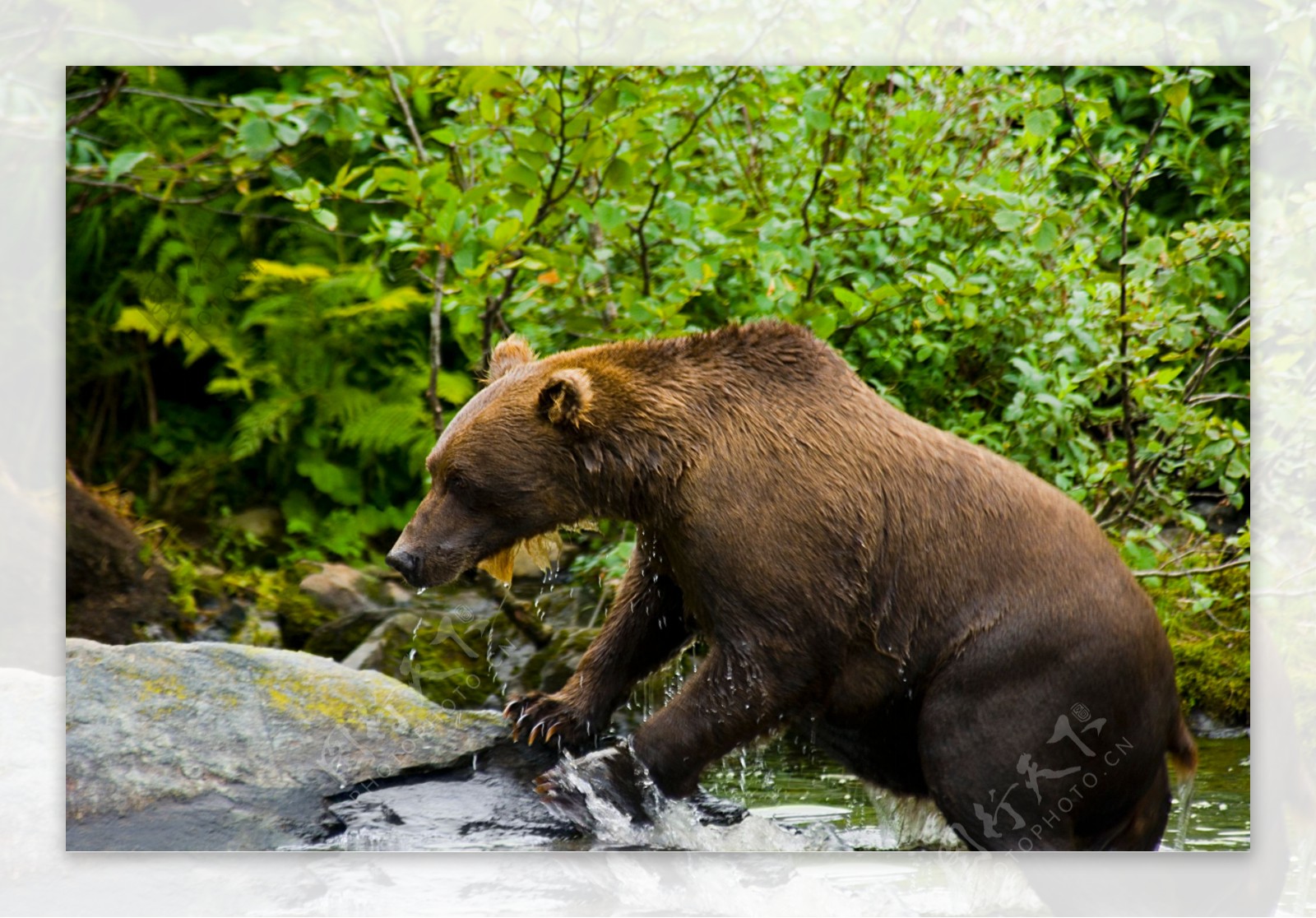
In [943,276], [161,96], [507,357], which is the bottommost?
[507,357]

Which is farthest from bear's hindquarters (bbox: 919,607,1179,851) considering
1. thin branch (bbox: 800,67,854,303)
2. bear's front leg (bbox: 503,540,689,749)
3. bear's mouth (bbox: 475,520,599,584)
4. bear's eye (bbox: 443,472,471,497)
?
thin branch (bbox: 800,67,854,303)

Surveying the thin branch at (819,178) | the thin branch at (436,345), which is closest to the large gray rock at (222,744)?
the thin branch at (436,345)

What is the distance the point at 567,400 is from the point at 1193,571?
2601 millimetres

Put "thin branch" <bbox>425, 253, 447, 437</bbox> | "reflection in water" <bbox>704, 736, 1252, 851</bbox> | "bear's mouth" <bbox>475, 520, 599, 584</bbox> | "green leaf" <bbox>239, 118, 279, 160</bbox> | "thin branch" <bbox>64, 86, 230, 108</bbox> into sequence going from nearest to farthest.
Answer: "bear's mouth" <bbox>475, 520, 599, 584</bbox>
"reflection in water" <bbox>704, 736, 1252, 851</bbox>
"green leaf" <bbox>239, 118, 279, 160</bbox>
"thin branch" <bbox>64, 86, 230, 108</bbox>
"thin branch" <bbox>425, 253, 447, 437</bbox>

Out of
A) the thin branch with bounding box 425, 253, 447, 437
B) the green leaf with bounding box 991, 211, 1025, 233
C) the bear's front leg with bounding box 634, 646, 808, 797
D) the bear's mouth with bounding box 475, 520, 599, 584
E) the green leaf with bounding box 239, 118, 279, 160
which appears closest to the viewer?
the bear's front leg with bounding box 634, 646, 808, 797

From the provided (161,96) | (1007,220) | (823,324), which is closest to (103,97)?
(161,96)

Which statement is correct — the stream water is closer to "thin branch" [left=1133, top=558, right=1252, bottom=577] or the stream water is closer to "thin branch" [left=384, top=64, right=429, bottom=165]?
"thin branch" [left=1133, top=558, right=1252, bottom=577]

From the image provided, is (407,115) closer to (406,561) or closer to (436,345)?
(436,345)

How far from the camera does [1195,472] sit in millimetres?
5461

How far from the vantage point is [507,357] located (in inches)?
170

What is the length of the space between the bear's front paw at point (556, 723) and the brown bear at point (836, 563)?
0.33 meters

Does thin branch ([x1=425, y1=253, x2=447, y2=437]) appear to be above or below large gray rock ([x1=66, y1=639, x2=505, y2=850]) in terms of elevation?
above

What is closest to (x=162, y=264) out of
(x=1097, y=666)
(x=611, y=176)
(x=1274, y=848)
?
(x=611, y=176)

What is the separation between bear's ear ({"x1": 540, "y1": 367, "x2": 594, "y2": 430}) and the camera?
3.93 metres
